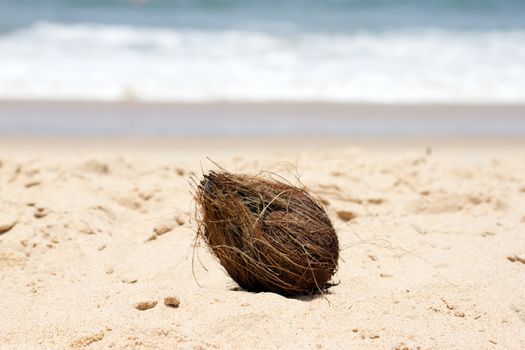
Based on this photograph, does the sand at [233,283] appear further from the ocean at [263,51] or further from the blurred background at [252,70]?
the ocean at [263,51]

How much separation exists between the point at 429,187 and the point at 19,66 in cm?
675

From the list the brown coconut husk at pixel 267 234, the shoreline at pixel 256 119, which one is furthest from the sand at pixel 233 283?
the shoreline at pixel 256 119

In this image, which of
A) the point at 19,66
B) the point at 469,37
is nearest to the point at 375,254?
the point at 19,66

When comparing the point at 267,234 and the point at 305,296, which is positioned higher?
the point at 267,234

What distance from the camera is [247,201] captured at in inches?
129

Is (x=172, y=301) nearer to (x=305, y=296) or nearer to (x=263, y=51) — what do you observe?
(x=305, y=296)

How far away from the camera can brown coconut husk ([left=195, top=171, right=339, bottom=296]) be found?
3.25 metres

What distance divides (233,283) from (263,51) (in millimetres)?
8499

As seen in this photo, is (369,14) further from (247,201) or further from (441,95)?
(247,201)

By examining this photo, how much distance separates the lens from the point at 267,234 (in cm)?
324

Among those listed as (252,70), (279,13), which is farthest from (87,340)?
(279,13)

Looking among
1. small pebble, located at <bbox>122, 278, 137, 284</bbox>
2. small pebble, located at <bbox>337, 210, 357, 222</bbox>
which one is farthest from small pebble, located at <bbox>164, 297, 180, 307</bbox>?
small pebble, located at <bbox>337, 210, 357, 222</bbox>

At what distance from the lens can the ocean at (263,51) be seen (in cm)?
966

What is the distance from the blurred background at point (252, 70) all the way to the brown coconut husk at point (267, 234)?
4492 millimetres
